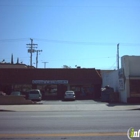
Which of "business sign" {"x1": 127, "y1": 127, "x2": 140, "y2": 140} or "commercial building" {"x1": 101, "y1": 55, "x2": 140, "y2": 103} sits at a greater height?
"commercial building" {"x1": 101, "y1": 55, "x2": 140, "y2": 103}

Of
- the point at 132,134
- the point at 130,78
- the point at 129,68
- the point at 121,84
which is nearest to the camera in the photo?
the point at 132,134

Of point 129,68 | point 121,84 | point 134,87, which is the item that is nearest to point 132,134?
point 134,87

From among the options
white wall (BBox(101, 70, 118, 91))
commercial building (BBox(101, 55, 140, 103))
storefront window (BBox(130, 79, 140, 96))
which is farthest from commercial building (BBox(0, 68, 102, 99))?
storefront window (BBox(130, 79, 140, 96))

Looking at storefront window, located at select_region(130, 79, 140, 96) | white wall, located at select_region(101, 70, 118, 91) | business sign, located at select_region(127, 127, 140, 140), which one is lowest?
business sign, located at select_region(127, 127, 140, 140)

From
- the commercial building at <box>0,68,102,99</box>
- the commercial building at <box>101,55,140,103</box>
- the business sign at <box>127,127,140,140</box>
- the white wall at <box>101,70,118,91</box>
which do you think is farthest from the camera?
the commercial building at <box>0,68,102,99</box>

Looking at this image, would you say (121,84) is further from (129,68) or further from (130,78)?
(129,68)

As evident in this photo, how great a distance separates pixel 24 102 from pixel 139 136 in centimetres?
2282

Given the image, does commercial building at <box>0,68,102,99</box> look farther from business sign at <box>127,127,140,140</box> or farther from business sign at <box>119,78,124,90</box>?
business sign at <box>127,127,140,140</box>

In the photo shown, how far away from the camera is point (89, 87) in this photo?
4788cm

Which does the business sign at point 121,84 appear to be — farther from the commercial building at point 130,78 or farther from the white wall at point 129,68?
the white wall at point 129,68

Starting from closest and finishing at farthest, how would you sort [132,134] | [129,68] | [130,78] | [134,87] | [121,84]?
[132,134], [130,78], [134,87], [129,68], [121,84]

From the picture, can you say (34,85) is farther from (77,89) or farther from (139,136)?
(139,136)

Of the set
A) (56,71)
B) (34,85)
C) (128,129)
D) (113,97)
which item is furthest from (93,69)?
(128,129)

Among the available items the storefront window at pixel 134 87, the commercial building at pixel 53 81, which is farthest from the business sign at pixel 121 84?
the commercial building at pixel 53 81
